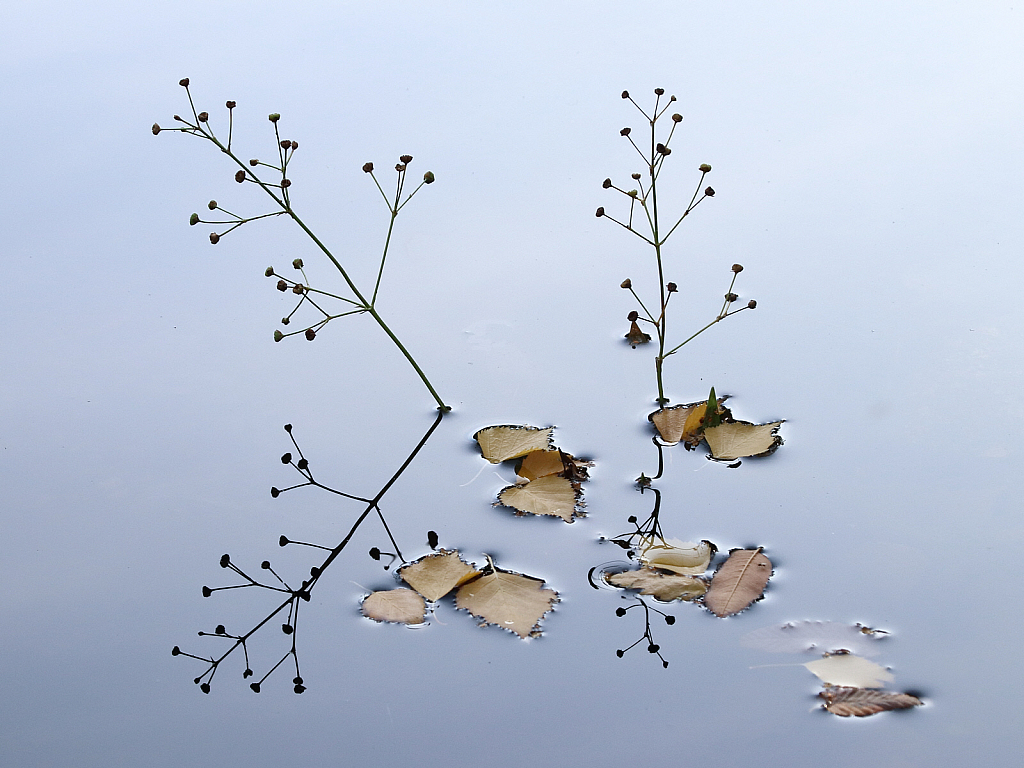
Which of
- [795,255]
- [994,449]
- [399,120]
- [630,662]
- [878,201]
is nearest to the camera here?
[630,662]

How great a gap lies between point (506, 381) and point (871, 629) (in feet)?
→ 2.12

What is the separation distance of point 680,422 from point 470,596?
0.42 meters

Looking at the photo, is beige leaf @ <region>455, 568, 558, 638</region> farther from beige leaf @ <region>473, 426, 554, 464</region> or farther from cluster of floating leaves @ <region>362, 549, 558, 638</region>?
beige leaf @ <region>473, 426, 554, 464</region>

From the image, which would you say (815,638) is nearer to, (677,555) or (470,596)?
(677,555)

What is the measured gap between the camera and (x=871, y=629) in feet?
3.70

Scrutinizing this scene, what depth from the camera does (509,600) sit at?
3.87 feet

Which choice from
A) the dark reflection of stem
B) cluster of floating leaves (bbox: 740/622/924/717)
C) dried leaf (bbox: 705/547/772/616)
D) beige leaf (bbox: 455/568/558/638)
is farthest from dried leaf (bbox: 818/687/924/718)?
the dark reflection of stem

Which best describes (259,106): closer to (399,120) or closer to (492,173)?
(399,120)

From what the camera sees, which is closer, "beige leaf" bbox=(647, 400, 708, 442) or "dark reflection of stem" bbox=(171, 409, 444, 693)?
"dark reflection of stem" bbox=(171, 409, 444, 693)

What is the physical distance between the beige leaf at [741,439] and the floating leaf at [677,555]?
0.63ft

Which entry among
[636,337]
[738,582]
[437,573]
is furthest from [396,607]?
[636,337]

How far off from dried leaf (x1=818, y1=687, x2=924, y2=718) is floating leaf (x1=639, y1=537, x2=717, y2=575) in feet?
0.68

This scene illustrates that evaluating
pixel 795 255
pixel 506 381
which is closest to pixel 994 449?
pixel 795 255

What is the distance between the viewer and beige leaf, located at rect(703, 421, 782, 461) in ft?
4.58
